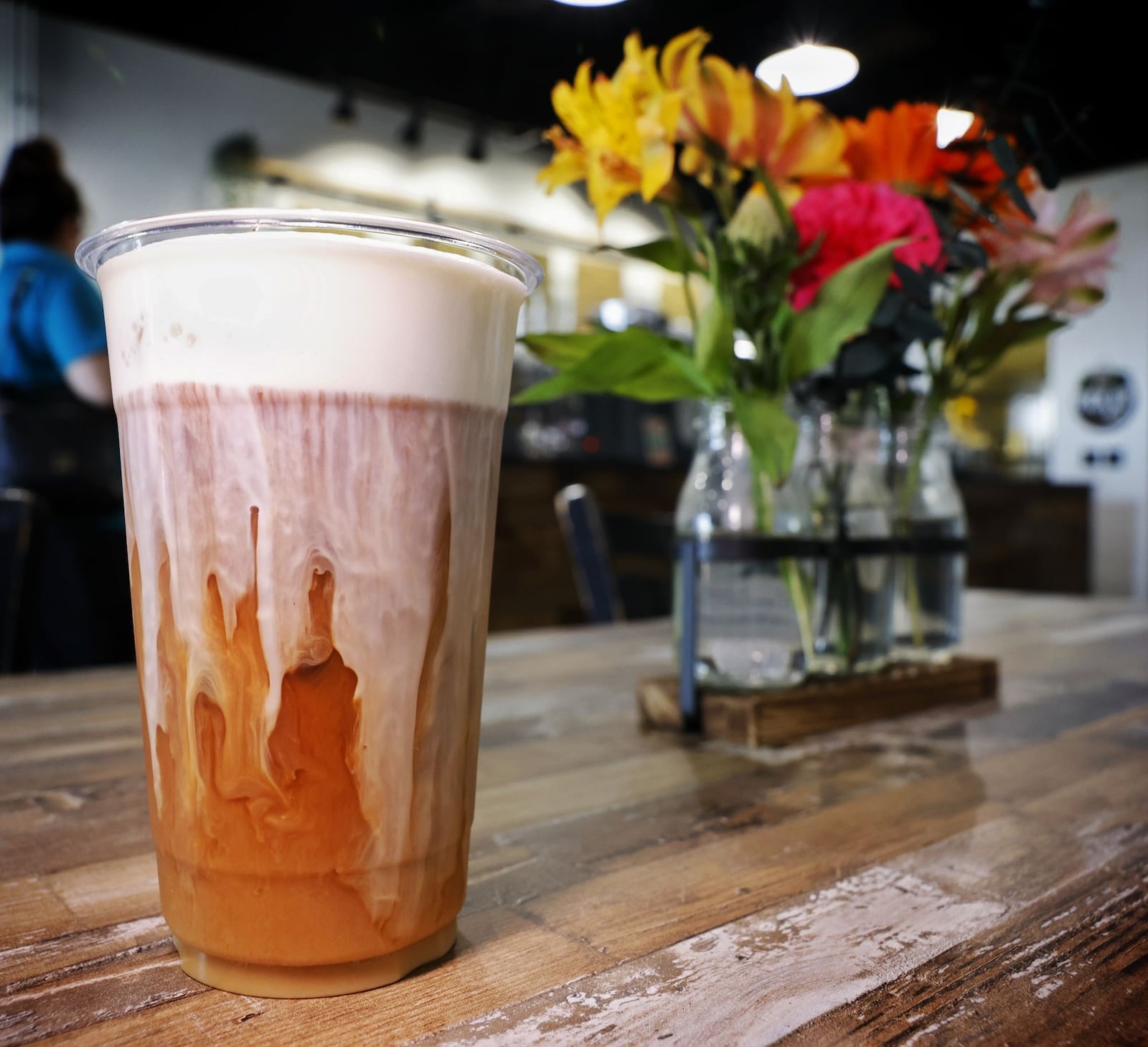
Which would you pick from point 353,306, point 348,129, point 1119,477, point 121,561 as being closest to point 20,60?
point 348,129

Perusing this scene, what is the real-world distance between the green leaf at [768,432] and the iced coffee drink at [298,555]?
0.32m

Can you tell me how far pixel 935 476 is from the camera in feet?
2.73

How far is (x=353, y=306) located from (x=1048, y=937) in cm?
31

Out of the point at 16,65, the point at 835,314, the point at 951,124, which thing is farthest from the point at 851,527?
the point at 16,65

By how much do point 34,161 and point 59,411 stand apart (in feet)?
1.81

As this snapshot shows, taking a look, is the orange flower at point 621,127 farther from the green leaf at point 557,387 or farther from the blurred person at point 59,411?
the blurred person at point 59,411

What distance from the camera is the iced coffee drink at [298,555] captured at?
0.91 ft

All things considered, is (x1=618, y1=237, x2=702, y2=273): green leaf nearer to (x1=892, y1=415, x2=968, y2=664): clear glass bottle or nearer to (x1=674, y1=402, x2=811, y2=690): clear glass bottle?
(x1=674, y1=402, x2=811, y2=690): clear glass bottle

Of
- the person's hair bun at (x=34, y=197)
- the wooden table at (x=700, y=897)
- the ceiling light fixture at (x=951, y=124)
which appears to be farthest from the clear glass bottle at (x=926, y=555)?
the person's hair bun at (x=34, y=197)

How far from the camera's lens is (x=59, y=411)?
218 centimetres

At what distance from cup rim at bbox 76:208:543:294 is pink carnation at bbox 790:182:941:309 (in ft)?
1.27

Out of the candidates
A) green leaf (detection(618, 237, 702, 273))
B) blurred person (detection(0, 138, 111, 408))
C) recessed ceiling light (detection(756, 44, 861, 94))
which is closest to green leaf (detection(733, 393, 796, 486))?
green leaf (detection(618, 237, 702, 273))

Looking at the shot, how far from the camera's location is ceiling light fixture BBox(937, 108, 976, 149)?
2.17 feet

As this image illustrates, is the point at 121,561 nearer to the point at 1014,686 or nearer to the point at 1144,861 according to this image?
the point at 1014,686
